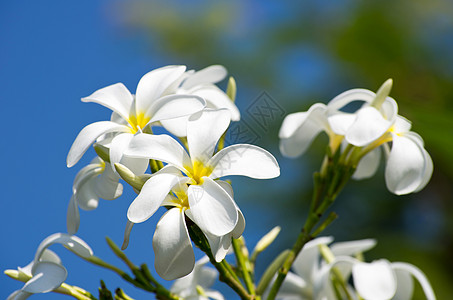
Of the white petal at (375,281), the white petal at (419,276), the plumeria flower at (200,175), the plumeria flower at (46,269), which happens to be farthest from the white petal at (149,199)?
the white petal at (419,276)

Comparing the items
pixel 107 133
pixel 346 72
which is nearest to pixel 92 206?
pixel 107 133

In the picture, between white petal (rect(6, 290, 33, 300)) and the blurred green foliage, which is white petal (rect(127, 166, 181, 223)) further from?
the blurred green foliage

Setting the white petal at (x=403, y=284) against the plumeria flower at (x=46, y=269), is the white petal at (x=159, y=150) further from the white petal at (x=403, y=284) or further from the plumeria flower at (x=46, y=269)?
the white petal at (x=403, y=284)

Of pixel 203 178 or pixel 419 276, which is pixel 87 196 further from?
pixel 419 276

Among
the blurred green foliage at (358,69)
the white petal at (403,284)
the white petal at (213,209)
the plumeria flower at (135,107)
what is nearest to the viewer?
the white petal at (213,209)

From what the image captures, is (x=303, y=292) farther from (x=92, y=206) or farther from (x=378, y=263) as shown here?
(x=92, y=206)

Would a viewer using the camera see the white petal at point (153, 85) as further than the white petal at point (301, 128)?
No

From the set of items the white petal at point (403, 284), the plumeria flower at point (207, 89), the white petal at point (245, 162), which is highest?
the plumeria flower at point (207, 89)

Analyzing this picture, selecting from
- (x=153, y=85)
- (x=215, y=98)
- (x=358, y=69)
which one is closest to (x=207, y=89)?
(x=215, y=98)
